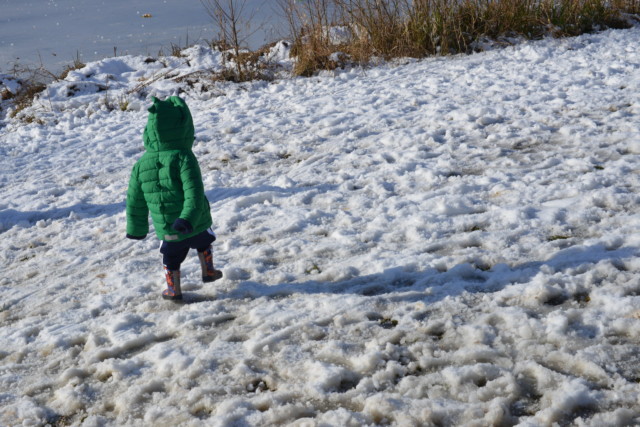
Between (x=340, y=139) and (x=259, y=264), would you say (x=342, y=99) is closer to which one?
(x=340, y=139)

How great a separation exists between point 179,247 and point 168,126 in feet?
2.46

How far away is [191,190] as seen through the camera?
3.39 m

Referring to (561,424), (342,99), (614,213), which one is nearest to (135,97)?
(342,99)

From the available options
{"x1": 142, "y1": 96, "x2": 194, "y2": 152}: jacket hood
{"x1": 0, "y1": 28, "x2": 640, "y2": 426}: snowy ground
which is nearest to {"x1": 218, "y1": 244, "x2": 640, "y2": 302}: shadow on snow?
{"x1": 0, "y1": 28, "x2": 640, "y2": 426}: snowy ground

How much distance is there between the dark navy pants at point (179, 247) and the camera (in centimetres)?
360

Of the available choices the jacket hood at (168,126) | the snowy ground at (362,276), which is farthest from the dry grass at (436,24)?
the jacket hood at (168,126)

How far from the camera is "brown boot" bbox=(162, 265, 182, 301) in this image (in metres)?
3.66

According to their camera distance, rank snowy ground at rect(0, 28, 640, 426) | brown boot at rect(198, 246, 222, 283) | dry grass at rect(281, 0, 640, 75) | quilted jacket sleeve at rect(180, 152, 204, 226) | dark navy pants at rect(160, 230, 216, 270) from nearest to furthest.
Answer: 1. snowy ground at rect(0, 28, 640, 426)
2. quilted jacket sleeve at rect(180, 152, 204, 226)
3. dark navy pants at rect(160, 230, 216, 270)
4. brown boot at rect(198, 246, 222, 283)
5. dry grass at rect(281, 0, 640, 75)

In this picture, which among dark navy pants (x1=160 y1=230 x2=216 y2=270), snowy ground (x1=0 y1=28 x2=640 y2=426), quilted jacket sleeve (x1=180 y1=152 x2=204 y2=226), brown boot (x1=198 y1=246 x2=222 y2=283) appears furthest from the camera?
brown boot (x1=198 y1=246 x2=222 y2=283)

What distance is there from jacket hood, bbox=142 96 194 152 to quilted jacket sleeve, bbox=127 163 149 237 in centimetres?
24

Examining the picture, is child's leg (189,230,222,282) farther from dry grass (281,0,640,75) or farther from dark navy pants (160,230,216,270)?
dry grass (281,0,640,75)

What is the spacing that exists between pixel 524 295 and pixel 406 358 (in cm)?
86

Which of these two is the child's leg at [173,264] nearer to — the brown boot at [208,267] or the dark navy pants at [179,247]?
the dark navy pants at [179,247]

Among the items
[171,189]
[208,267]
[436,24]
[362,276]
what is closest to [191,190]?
[171,189]
